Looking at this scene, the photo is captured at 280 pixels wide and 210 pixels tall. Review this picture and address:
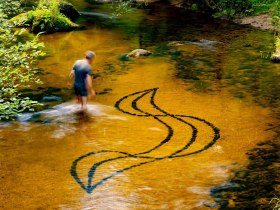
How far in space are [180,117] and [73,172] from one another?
4596 mm

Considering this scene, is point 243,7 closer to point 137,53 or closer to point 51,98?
point 137,53

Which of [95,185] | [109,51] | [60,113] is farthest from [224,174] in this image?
[109,51]

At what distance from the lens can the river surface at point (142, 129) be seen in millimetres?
9398

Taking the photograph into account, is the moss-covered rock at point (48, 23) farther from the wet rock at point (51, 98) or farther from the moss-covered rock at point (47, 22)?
the wet rock at point (51, 98)

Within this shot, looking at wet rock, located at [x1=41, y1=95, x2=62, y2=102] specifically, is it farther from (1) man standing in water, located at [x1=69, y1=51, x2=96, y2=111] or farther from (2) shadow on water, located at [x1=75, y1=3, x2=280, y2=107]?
(2) shadow on water, located at [x1=75, y1=3, x2=280, y2=107]

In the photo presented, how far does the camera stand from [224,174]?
10.1 meters

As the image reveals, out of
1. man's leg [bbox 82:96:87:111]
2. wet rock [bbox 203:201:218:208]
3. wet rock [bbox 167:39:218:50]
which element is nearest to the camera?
wet rock [bbox 203:201:218:208]

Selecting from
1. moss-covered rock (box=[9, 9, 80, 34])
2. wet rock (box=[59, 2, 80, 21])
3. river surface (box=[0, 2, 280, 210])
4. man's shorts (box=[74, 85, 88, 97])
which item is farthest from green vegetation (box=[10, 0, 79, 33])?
man's shorts (box=[74, 85, 88, 97])

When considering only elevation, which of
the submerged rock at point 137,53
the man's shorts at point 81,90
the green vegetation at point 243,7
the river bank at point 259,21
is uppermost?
the green vegetation at point 243,7

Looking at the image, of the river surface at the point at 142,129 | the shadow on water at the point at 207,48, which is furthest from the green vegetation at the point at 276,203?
the shadow on water at the point at 207,48

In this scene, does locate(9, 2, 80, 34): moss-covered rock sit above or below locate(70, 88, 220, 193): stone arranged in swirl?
above

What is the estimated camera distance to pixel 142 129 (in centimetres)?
1288

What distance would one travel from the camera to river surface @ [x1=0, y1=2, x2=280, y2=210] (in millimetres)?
9398

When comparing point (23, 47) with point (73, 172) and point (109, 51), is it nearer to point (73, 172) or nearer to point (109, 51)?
point (73, 172)
